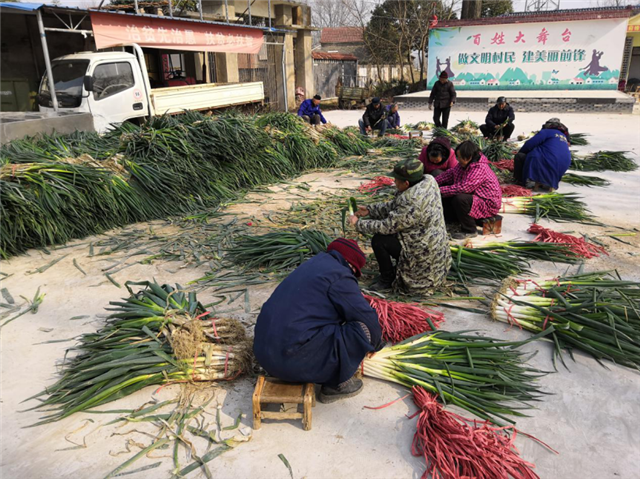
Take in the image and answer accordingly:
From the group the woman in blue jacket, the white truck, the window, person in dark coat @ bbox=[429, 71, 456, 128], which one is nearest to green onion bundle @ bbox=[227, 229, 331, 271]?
the woman in blue jacket

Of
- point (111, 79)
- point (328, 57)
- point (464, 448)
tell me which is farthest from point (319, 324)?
point (328, 57)

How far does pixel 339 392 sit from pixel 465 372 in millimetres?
687

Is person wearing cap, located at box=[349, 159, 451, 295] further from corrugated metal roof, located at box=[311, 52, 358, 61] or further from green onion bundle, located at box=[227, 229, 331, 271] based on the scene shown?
corrugated metal roof, located at box=[311, 52, 358, 61]

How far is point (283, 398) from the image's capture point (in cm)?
A: 230

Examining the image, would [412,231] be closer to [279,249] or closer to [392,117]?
[279,249]

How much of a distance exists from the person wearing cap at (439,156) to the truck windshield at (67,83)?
5.96 meters

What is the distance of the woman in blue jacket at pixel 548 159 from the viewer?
611 cm

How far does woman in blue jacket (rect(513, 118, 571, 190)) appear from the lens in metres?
6.11

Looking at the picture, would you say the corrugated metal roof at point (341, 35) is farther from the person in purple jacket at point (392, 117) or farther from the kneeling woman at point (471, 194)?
the kneeling woman at point (471, 194)

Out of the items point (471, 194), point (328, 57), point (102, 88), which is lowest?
point (471, 194)

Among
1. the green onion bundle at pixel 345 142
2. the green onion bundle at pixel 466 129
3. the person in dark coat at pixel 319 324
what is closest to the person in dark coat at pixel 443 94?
the green onion bundle at pixel 466 129

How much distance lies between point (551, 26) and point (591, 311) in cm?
1782

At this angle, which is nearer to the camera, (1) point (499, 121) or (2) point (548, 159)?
(2) point (548, 159)

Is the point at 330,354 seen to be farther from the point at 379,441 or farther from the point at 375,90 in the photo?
the point at 375,90
